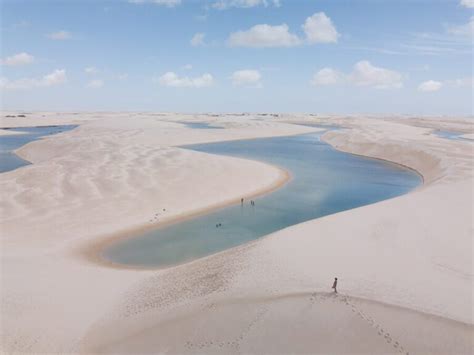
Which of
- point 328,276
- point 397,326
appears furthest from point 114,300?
point 397,326

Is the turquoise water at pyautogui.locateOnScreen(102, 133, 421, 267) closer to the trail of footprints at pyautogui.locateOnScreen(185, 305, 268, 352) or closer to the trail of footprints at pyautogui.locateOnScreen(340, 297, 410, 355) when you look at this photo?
the trail of footprints at pyautogui.locateOnScreen(185, 305, 268, 352)

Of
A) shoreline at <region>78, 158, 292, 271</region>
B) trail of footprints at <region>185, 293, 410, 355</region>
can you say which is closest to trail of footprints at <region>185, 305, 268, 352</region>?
trail of footprints at <region>185, 293, 410, 355</region>

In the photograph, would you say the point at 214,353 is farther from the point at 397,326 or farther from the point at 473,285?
the point at 473,285

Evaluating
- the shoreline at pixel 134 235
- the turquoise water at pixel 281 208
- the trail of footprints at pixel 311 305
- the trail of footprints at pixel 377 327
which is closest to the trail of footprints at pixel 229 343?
the trail of footprints at pixel 311 305

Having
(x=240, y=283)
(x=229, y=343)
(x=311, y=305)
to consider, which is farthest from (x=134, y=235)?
(x=311, y=305)

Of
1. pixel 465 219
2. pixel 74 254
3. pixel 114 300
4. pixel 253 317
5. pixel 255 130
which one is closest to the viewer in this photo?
pixel 253 317

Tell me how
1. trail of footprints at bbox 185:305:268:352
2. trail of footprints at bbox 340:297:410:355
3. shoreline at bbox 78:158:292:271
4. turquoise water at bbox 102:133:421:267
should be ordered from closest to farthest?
1. trail of footprints at bbox 340:297:410:355
2. trail of footprints at bbox 185:305:268:352
3. shoreline at bbox 78:158:292:271
4. turquoise water at bbox 102:133:421:267

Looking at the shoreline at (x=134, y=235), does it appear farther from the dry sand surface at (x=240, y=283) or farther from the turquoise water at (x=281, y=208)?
the turquoise water at (x=281, y=208)

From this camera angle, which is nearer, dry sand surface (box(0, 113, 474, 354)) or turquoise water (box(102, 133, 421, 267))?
dry sand surface (box(0, 113, 474, 354))
